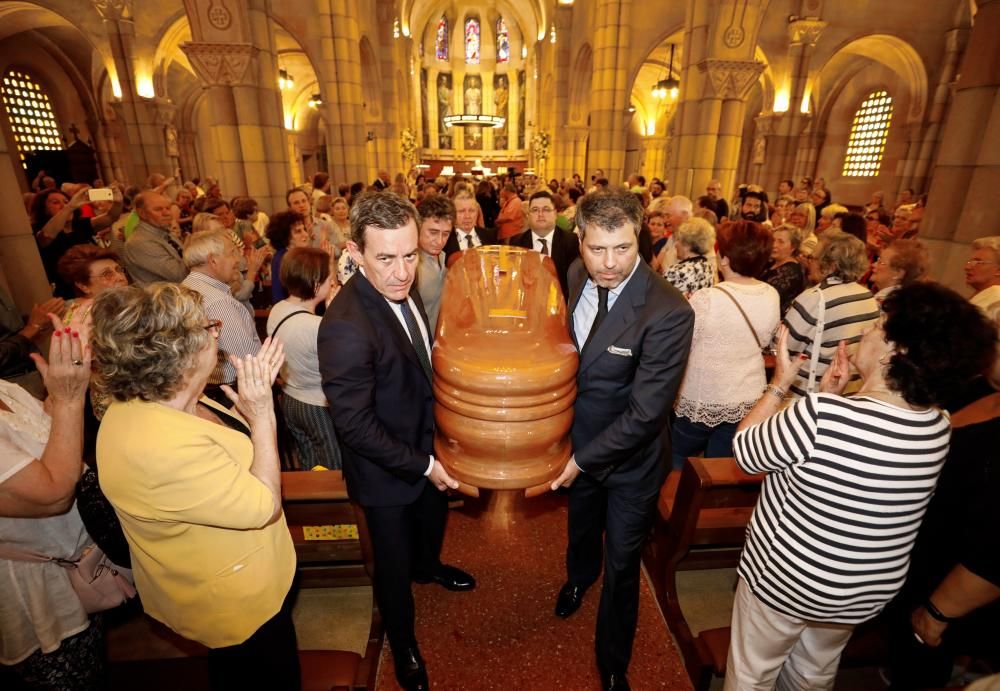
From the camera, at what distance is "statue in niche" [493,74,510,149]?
36.4 meters

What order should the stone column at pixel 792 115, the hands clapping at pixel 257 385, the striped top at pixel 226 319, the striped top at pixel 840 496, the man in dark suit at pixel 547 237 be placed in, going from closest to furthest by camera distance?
the striped top at pixel 840 496, the hands clapping at pixel 257 385, the striped top at pixel 226 319, the man in dark suit at pixel 547 237, the stone column at pixel 792 115

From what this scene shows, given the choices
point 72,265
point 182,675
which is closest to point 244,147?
point 72,265

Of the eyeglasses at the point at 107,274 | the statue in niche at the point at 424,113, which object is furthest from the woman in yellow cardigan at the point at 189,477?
the statue in niche at the point at 424,113

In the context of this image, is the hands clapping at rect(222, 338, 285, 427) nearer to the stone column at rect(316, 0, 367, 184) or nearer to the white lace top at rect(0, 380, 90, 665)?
the white lace top at rect(0, 380, 90, 665)

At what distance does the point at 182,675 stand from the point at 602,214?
106 inches

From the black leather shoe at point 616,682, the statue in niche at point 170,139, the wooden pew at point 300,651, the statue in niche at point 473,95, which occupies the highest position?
the statue in niche at point 473,95

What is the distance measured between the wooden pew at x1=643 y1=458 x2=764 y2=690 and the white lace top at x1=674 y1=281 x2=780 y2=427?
44 centimetres

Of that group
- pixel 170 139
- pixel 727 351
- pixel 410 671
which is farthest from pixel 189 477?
pixel 170 139

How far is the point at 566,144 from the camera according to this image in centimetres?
1827

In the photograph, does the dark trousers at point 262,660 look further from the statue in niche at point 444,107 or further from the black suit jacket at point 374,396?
the statue in niche at point 444,107

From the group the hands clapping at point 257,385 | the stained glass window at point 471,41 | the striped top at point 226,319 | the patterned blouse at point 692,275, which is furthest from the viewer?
the stained glass window at point 471,41

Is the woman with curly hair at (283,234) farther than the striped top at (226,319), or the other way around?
the woman with curly hair at (283,234)

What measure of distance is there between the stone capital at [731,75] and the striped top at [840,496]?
28.0 ft

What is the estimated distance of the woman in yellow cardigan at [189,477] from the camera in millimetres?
1340
